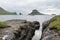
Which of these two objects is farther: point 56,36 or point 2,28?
point 2,28

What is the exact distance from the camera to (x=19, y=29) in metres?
33.4

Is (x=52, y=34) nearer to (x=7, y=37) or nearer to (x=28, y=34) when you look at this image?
(x=7, y=37)

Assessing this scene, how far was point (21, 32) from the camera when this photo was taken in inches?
1350

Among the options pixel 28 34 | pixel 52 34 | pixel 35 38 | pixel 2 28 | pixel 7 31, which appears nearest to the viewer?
pixel 52 34

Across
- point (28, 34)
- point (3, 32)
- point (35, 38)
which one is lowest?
point (35, 38)

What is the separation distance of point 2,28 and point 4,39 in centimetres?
652

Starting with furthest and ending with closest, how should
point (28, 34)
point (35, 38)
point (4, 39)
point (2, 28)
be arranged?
point (35, 38) < point (28, 34) < point (2, 28) < point (4, 39)

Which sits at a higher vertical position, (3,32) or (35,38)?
(3,32)

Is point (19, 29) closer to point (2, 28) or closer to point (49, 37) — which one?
point (2, 28)

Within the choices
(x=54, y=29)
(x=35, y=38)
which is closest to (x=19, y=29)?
(x=54, y=29)

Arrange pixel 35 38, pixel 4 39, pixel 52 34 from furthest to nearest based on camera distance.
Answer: pixel 35 38
pixel 52 34
pixel 4 39

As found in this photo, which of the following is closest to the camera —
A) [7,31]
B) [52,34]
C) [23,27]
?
[52,34]

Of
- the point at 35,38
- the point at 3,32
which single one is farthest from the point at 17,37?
the point at 35,38

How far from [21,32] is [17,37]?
6.66 ft
